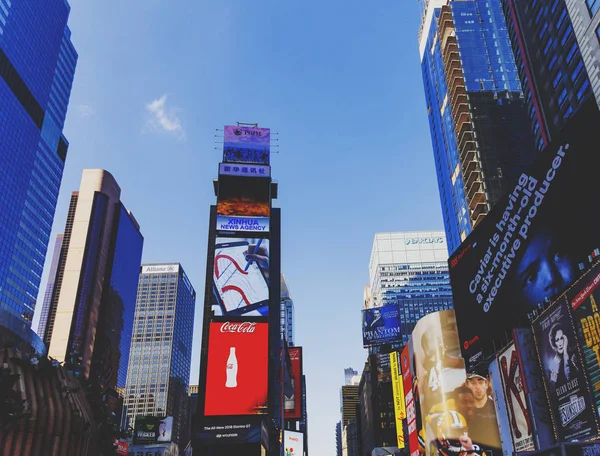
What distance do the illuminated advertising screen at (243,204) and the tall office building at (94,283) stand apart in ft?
337

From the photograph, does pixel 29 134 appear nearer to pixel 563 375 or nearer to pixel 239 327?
pixel 239 327

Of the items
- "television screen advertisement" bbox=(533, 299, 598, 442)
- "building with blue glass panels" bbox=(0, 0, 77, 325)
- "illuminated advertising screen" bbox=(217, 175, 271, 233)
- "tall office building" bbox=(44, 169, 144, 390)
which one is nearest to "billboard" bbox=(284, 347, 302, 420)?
"illuminated advertising screen" bbox=(217, 175, 271, 233)

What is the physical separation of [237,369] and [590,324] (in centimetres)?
4252

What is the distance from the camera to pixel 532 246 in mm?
25953

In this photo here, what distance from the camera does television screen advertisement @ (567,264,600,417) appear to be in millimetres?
20234

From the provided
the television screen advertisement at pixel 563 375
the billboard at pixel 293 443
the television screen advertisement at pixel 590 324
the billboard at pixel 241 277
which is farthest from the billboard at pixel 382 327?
the television screen advertisement at pixel 590 324

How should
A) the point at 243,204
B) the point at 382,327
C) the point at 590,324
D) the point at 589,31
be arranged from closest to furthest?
the point at 590,324 < the point at 589,31 < the point at 243,204 < the point at 382,327

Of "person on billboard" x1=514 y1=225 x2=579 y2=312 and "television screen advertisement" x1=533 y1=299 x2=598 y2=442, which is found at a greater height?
"person on billboard" x1=514 y1=225 x2=579 y2=312

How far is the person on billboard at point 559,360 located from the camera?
22.4m

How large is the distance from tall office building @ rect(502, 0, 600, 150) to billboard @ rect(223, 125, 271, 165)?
36.9 m

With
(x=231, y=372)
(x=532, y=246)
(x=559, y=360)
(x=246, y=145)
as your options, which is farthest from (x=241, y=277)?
(x=559, y=360)

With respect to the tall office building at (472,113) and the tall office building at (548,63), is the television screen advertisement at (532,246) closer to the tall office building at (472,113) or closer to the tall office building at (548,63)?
the tall office building at (548,63)

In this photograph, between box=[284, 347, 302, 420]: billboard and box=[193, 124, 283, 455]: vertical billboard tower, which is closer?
box=[193, 124, 283, 455]: vertical billboard tower

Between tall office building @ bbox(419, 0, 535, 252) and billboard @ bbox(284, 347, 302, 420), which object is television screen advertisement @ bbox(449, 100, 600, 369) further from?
tall office building @ bbox(419, 0, 535, 252)
